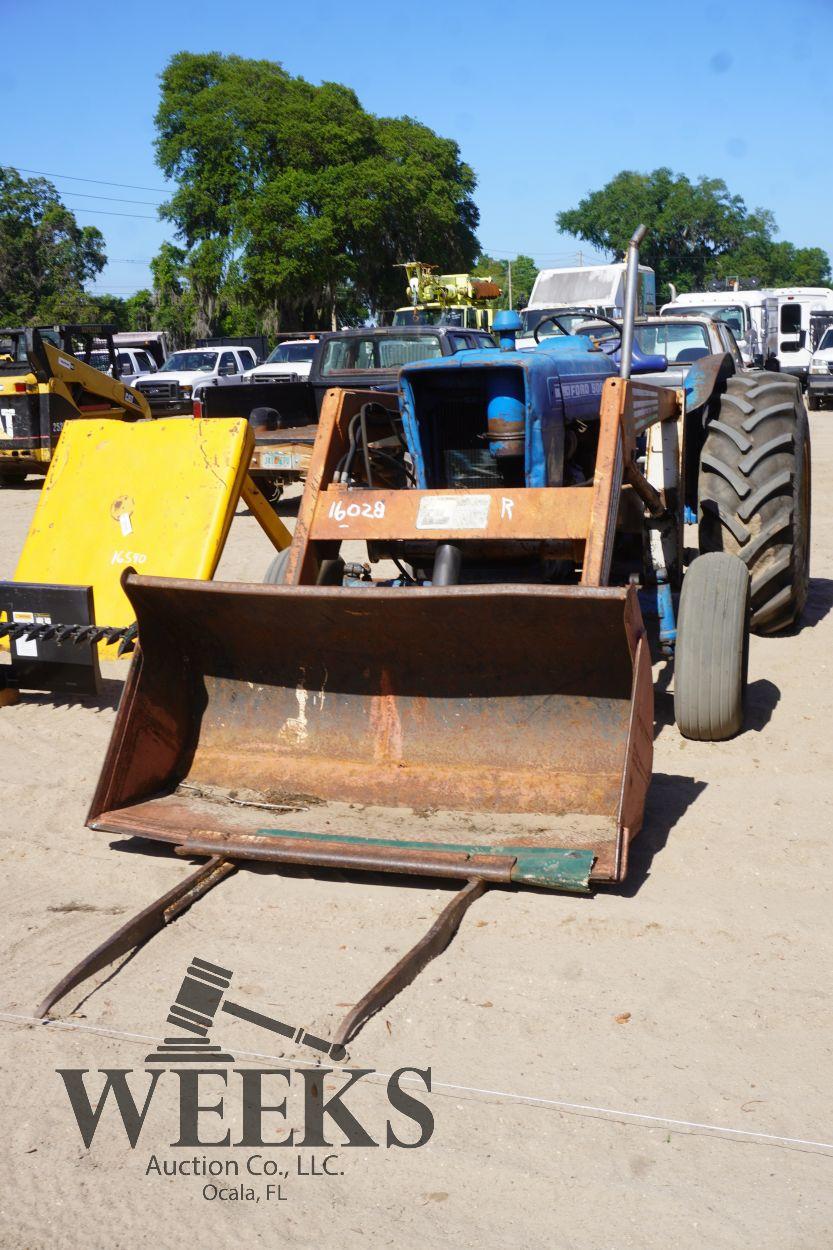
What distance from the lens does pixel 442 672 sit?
454cm

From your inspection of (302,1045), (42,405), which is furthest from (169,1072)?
(42,405)

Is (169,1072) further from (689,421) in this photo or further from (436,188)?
(436,188)

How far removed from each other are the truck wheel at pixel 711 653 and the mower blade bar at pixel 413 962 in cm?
159

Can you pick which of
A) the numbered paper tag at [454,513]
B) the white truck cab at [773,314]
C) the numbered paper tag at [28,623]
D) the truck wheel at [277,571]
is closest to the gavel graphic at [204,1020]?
the numbered paper tag at [454,513]

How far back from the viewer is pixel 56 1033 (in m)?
3.16

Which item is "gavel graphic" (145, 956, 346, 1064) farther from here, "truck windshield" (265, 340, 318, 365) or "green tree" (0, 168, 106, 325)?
"green tree" (0, 168, 106, 325)

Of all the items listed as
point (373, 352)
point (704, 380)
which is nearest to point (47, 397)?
point (373, 352)

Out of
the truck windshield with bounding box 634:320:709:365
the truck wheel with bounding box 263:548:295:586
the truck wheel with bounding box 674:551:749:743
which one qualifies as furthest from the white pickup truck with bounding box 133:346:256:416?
the truck wheel with bounding box 674:551:749:743

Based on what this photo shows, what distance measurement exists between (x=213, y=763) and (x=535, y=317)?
1555cm

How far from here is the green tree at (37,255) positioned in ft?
129

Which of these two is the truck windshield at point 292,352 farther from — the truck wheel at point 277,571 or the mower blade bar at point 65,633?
the mower blade bar at point 65,633

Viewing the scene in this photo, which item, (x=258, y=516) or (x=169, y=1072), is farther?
(x=258, y=516)

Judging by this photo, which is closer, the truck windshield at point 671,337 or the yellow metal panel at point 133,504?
the yellow metal panel at point 133,504

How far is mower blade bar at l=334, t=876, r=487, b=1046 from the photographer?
312 centimetres
